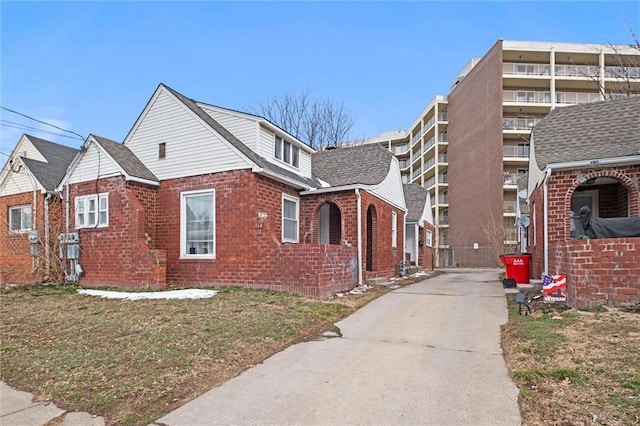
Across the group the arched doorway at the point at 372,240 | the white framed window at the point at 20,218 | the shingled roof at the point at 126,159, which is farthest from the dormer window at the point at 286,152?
the white framed window at the point at 20,218

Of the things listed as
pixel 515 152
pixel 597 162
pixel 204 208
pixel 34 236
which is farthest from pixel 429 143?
pixel 34 236

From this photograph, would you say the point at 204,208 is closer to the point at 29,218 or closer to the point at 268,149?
the point at 268,149

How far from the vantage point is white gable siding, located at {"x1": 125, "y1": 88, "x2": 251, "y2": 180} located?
12.1 m

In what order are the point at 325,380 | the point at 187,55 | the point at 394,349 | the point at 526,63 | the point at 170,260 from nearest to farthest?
1. the point at 325,380
2. the point at 394,349
3. the point at 170,260
4. the point at 187,55
5. the point at 526,63

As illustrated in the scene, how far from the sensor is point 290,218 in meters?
13.7

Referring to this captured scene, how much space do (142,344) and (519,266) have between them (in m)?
10.8

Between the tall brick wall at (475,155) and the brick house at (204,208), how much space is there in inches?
1144

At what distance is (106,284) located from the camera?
12.8 metres

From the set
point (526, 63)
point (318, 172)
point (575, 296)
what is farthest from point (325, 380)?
point (526, 63)

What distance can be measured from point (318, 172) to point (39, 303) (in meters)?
10.7

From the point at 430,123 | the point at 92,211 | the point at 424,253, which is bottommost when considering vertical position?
the point at 424,253

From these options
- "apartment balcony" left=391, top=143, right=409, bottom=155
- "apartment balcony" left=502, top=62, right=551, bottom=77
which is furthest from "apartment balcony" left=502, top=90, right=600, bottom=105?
"apartment balcony" left=391, top=143, right=409, bottom=155

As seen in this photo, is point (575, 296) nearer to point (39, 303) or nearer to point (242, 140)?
point (242, 140)

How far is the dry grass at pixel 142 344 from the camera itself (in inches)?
173
